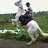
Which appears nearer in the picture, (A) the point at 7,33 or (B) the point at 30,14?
(B) the point at 30,14

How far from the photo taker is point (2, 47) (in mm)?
10047

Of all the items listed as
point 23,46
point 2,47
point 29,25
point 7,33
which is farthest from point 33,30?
point 7,33

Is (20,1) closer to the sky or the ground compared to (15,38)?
closer to the sky

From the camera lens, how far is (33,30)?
9609 mm

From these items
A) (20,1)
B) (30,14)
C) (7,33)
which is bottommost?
(7,33)

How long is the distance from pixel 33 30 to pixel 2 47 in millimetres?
1745

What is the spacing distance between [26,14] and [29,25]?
536 mm

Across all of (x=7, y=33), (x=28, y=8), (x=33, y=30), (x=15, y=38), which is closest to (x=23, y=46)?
(x=33, y=30)

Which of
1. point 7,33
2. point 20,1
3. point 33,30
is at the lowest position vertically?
point 7,33

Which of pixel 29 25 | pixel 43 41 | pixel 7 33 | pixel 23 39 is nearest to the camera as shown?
pixel 29 25

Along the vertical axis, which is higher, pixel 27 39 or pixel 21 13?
pixel 21 13

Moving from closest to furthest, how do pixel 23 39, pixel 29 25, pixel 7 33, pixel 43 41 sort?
pixel 29 25
pixel 43 41
pixel 23 39
pixel 7 33

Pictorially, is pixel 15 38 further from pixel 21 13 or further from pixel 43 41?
pixel 21 13

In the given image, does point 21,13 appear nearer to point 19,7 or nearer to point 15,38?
point 19,7
